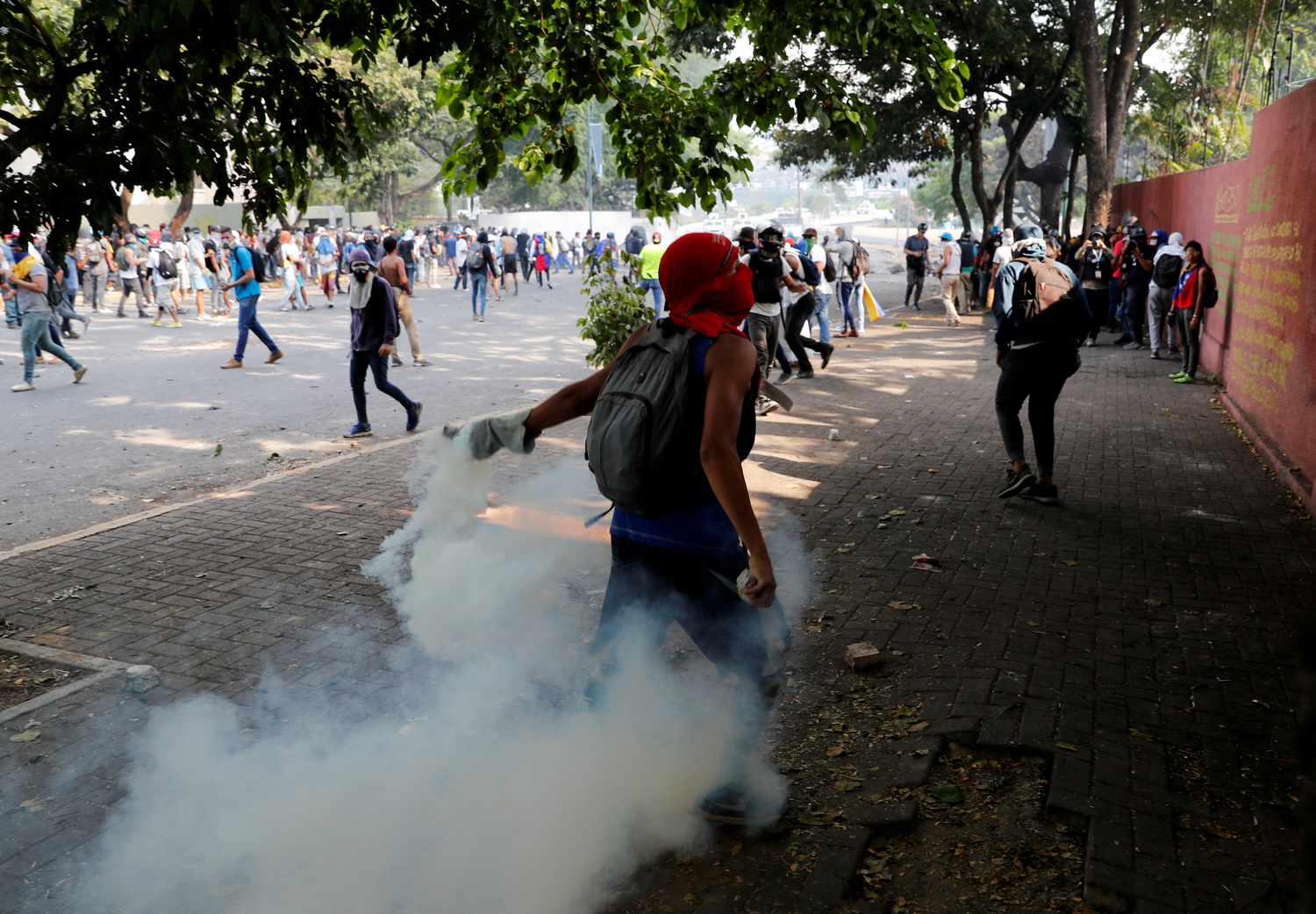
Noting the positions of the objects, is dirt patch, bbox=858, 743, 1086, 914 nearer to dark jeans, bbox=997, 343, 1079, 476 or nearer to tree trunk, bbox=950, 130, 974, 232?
dark jeans, bbox=997, 343, 1079, 476

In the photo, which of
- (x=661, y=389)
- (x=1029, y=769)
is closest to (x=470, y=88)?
(x=661, y=389)

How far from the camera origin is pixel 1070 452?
8297 millimetres

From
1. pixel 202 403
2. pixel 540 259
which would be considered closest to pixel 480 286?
pixel 202 403

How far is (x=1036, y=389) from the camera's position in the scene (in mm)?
6609

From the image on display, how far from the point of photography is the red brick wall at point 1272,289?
7504 millimetres

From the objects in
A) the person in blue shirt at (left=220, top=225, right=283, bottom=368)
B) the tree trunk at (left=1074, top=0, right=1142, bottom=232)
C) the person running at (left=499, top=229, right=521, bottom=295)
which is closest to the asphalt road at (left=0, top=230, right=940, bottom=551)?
the person in blue shirt at (left=220, top=225, right=283, bottom=368)

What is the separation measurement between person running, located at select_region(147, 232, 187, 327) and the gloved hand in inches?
714

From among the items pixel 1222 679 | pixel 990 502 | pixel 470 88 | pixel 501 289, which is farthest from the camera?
pixel 501 289

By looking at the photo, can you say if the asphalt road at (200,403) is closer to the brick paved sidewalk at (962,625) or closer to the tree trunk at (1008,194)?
the brick paved sidewalk at (962,625)

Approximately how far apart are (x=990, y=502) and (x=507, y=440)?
4612 mm

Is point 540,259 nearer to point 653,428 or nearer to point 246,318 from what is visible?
point 246,318

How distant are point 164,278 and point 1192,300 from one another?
17.6 meters

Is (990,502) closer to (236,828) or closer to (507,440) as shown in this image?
(507,440)

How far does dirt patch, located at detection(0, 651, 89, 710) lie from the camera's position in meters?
4.08
